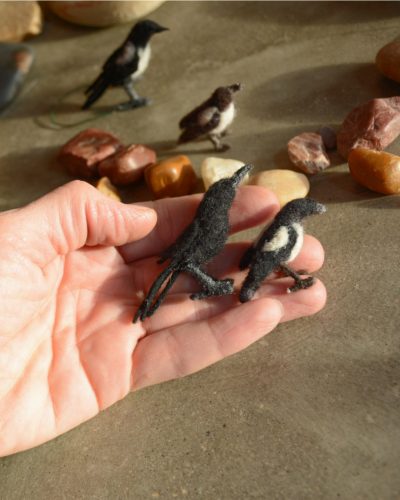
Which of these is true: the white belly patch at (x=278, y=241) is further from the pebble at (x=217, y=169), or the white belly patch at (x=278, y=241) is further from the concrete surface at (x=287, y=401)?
the pebble at (x=217, y=169)

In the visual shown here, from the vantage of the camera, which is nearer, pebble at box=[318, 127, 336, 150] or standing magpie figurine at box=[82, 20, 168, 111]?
pebble at box=[318, 127, 336, 150]

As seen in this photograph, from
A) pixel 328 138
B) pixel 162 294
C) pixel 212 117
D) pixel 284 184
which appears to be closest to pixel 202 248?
pixel 162 294

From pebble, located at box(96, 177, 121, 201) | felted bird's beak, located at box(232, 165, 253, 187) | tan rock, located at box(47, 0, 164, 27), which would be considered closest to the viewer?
felted bird's beak, located at box(232, 165, 253, 187)

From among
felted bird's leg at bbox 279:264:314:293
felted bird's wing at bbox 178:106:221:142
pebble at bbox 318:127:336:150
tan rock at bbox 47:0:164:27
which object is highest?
tan rock at bbox 47:0:164:27

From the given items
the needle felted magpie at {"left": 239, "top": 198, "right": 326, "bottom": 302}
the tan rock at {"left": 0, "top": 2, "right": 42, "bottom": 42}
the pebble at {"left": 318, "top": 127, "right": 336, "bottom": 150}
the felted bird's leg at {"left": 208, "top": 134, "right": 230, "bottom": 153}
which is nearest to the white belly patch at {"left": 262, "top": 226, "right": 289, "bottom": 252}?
the needle felted magpie at {"left": 239, "top": 198, "right": 326, "bottom": 302}

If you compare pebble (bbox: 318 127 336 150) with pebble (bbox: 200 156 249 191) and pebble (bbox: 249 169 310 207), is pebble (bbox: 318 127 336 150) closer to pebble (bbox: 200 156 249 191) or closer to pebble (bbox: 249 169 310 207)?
pebble (bbox: 249 169 310 207)

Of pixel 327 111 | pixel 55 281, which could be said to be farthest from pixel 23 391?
pixel 327 111

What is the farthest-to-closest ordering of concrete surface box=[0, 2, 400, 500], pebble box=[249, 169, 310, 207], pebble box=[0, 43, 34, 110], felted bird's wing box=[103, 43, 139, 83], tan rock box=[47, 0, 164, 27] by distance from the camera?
tan rock box=[47, 0, 164, 27], pebble box=[0, 43, 34, 110], felted bird's wing box=[103, 43, 139, 83], pebble box=[249, 169, 310, 207], concrete surface box=[0, 2, 400, 500]
